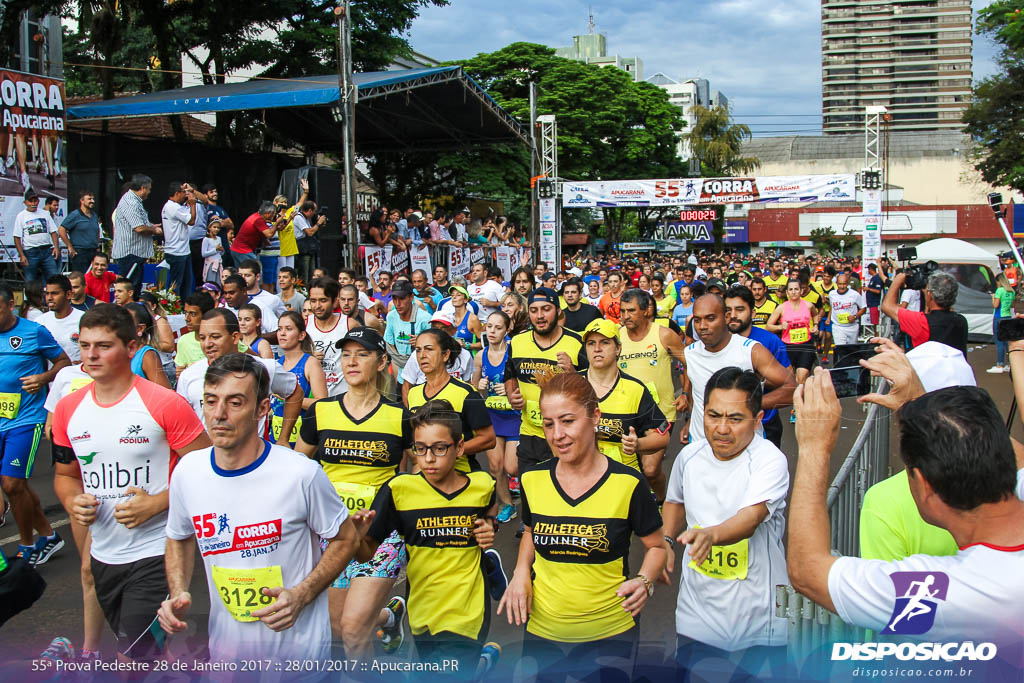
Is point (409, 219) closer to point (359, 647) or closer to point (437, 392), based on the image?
point (437, 392)

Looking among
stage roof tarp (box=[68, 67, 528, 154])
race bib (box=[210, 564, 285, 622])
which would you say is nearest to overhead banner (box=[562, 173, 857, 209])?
stage roof tarp (box=[68, 67, 528, 154])

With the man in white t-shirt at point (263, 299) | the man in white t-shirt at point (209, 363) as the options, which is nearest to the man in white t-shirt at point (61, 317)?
the man in white t-shirt at point (263, 299)

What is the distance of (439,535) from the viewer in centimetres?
380

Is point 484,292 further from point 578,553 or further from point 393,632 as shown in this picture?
point 578,553

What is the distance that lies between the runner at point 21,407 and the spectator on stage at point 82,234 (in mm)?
8060

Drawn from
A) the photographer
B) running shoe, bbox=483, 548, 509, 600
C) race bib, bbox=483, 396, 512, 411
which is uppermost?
the photographer

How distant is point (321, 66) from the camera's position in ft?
85.5

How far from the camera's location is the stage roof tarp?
16906 millimetres

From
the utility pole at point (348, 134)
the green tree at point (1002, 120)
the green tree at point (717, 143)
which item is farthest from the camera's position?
the green tree at point (717, 143)

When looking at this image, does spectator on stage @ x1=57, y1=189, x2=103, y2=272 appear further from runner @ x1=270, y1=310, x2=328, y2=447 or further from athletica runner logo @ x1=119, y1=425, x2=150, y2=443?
athletica runner logo @ x1=119, y1=425, x2=150, y2=443

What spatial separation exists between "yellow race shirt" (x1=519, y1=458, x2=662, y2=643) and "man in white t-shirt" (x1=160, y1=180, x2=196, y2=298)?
35.6ft

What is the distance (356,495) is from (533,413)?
6.25 feet

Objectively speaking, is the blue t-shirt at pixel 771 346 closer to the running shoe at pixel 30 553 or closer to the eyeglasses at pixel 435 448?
the eyeglasses at pixel 435 448

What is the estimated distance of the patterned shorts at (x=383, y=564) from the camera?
13.2 ft
